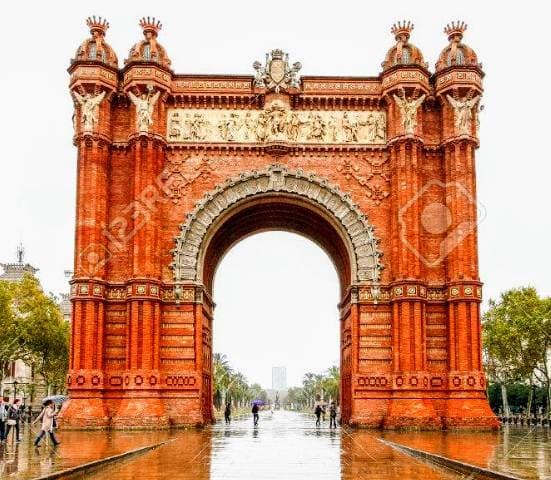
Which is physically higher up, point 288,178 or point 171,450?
point 288,178

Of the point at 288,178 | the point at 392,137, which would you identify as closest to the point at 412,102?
the point at 392,137

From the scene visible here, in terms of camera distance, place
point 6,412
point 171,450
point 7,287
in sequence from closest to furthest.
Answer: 1. point 171,450
2. point 6,412
3. point 7,287

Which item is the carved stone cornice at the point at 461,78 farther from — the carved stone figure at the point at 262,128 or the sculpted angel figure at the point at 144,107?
the sculpted angel figure at the point at 144,107

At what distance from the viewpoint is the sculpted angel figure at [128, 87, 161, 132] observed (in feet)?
104

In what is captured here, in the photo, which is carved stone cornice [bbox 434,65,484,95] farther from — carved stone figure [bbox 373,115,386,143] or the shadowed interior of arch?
the shadowed interior of arch

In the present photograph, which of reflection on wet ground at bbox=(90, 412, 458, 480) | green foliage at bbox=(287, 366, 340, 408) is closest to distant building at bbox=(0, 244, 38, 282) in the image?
green foliage at bbox=(287, 366, 340, 408)

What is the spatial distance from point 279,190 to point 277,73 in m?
4.56

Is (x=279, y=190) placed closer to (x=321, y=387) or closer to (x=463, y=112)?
(x=463, y=112)

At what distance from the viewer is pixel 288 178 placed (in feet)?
107

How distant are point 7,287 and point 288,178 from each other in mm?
19705

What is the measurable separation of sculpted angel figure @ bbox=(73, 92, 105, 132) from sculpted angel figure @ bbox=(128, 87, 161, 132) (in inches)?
53.0

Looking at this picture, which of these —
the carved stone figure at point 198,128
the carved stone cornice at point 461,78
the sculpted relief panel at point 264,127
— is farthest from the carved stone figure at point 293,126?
the carved stone cornice at point 461,78

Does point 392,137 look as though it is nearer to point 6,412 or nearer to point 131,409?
point 131,409

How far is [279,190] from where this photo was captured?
32.7 m
